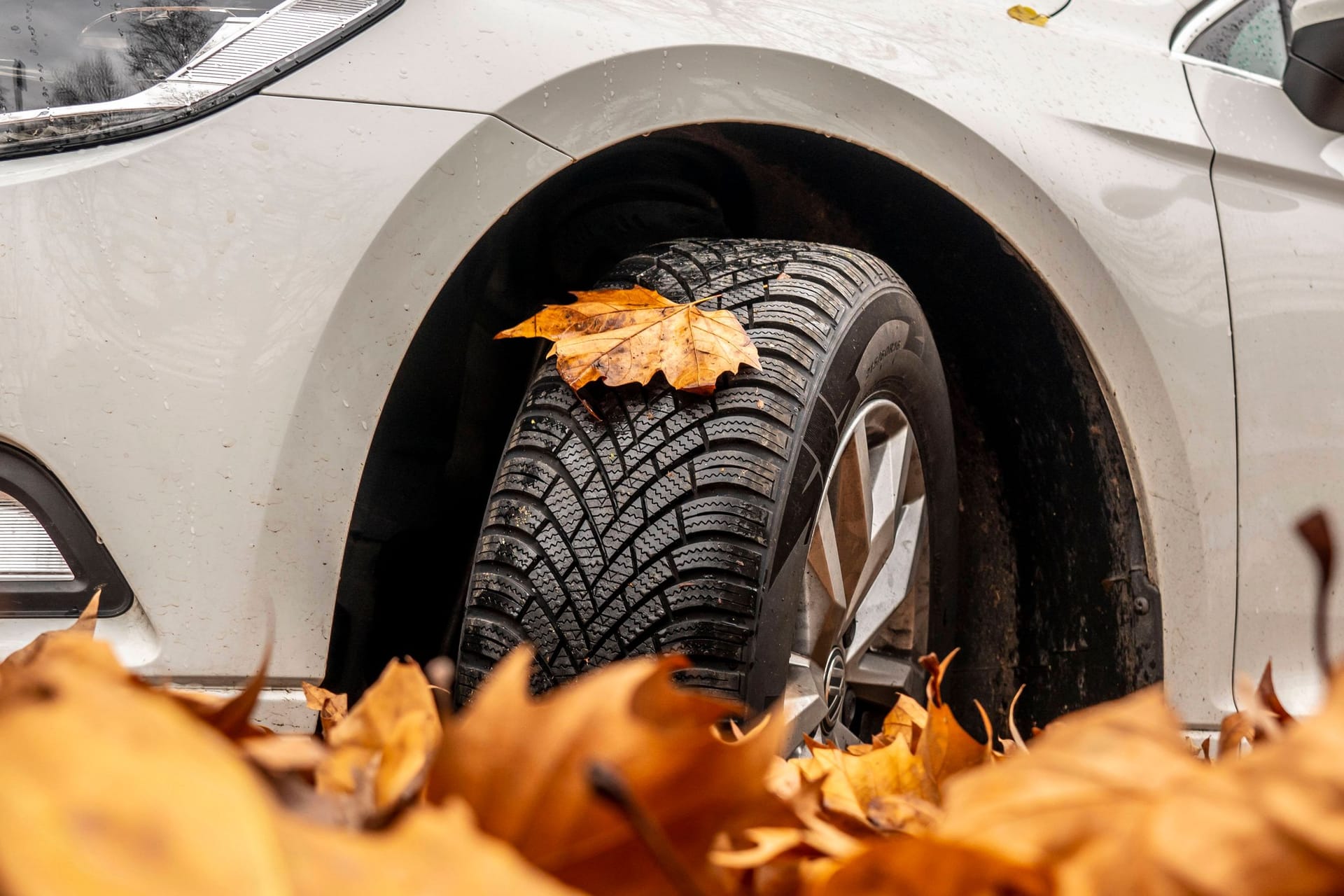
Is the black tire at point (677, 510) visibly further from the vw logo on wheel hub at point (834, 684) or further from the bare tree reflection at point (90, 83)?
the bare tree reflection at point (90, 83)

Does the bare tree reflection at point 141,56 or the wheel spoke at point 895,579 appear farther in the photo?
the wheel spoke at point 895,579

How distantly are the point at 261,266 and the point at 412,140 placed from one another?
0.67 feet

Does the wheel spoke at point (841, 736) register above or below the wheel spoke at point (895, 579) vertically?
below

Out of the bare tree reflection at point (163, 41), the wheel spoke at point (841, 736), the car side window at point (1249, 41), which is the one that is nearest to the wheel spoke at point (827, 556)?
the wheel spoke at point (841, 736)

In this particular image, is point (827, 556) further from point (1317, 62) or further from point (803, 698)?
point (1317, 62)

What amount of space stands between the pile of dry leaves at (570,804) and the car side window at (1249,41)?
65.6 inches

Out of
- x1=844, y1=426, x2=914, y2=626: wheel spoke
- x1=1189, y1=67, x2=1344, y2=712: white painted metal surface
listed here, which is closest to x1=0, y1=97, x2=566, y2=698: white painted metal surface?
x1=844, y1=426, x2=914, y2=626: wheel spoke

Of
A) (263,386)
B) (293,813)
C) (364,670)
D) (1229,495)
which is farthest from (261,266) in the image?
(1229,495)

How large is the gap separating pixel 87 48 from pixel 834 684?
1.15 m

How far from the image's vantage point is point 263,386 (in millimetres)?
987

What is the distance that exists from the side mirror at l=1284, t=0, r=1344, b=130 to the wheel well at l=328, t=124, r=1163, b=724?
625 millimetres

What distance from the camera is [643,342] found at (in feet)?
3.65

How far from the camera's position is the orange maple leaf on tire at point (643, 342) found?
3.58ft

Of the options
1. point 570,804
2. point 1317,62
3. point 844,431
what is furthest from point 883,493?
point 570,804
